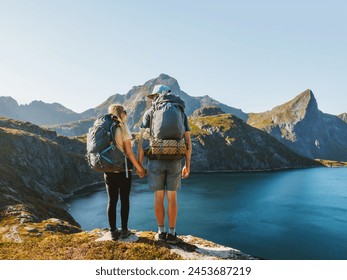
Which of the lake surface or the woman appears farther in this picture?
the lake surface

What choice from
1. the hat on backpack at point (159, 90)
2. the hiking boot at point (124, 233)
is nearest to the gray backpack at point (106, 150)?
the hat on backpack at point (159, 90)

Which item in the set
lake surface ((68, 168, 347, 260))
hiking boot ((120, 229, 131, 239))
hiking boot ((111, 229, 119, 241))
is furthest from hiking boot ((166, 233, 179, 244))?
lake surface ((68, 168, 347, 260))

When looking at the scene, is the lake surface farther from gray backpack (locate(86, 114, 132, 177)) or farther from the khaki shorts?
gray backpack (locate(86, 114, 132, 177))

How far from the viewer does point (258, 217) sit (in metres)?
90.2

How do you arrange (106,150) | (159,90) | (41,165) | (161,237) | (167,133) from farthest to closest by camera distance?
1. (41,165)
2. (159,90)
3. (161,237)
4. (106,150)
5. (167,133)

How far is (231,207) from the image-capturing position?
106312 mm

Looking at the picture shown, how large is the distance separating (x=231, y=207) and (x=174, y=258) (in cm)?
10428

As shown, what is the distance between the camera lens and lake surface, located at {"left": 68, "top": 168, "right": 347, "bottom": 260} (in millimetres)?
62906

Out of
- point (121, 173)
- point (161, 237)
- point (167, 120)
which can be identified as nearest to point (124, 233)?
point (161, 237)

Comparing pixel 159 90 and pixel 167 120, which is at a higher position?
pixel 159 90

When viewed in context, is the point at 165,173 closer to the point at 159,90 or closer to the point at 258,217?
the point at 159,90
